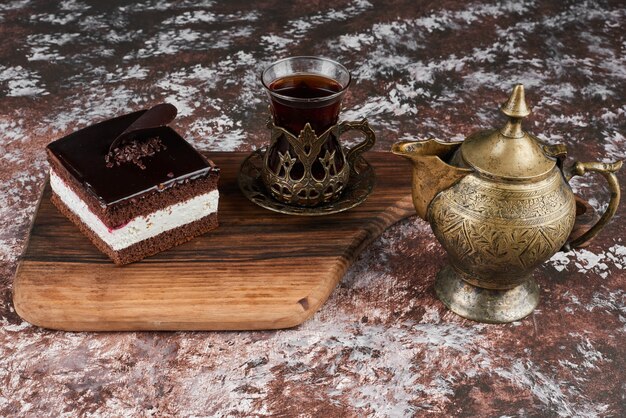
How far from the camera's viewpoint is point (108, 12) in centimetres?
338

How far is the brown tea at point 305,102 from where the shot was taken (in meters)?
2.06

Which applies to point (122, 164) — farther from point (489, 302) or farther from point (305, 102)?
point (489, 302)

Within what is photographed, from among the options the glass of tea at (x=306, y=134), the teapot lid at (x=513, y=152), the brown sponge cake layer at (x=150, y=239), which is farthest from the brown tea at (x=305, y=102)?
the teapot lid at (x=513, y=152)

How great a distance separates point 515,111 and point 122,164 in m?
0.90

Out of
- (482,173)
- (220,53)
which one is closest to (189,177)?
(482,173)

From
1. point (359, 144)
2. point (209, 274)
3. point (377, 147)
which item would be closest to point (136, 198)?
point (209, 274)

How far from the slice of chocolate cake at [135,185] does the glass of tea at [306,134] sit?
0.58ft

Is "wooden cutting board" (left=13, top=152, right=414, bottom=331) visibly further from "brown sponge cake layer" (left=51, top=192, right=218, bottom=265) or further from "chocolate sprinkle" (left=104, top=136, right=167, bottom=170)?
"chocolate sprinkle" (left=104, top=136, right=167, bottom=170)

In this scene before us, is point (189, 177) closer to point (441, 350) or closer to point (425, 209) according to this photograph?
point (425, 209)

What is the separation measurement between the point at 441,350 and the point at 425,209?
314 mm

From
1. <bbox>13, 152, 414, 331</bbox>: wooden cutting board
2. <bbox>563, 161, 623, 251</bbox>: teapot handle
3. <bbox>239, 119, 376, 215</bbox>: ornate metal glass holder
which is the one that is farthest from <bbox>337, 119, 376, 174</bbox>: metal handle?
<bbox>563, 161, 623, 251</bbox>: teapot handle

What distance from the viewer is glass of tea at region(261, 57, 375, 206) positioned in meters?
2.11

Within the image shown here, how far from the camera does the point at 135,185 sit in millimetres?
2002

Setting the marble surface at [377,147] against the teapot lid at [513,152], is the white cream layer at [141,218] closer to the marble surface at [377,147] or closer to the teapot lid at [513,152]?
the marble surface at [377,147]
